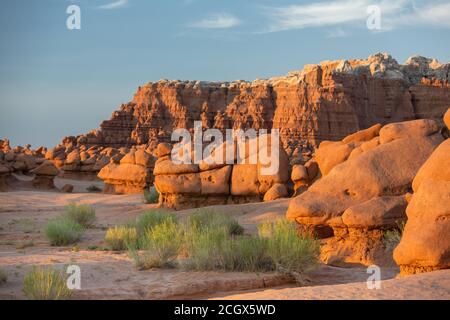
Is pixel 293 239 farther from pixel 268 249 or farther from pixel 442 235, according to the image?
pixel 442 235

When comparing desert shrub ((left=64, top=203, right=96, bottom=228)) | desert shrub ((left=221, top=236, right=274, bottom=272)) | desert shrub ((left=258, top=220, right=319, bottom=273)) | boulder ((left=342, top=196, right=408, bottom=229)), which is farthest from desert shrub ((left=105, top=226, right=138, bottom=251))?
desert shrub ((left=64, top=203, right=96, bottom=228))

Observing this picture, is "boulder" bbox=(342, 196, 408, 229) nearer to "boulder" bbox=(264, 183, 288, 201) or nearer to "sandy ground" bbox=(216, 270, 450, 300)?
"sandy ground" bbox=(216, 270, 450, 300)

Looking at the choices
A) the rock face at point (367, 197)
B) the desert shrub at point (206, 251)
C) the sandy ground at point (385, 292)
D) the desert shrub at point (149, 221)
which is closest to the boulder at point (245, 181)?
the desert shrub at point (149, 221)

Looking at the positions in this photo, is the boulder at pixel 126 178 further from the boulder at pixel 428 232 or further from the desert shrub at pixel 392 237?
the boulder at pixel 428 232

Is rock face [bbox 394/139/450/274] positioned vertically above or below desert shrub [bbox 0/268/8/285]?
above

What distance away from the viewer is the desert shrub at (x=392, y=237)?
1076 centimetres

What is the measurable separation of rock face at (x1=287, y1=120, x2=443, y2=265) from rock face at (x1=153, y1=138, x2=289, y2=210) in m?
6.87

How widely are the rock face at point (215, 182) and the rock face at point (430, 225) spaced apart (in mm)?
10913

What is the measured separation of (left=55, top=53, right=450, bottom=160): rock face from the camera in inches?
2997

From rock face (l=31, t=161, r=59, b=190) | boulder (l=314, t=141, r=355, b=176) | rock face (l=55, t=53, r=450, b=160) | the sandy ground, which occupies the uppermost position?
rock face (l=55, t=53, r=450, b=160)

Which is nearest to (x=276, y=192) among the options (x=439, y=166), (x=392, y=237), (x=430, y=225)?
(x=392, y=237)

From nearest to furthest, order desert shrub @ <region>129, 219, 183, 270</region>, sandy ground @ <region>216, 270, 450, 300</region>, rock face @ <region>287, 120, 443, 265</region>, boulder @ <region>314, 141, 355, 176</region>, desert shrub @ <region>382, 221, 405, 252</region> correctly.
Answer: sandy ground @ <region>216, 270, 450, 300</region> → desert shrub @ <region>129, 219, 183, 270</region> → desert shrub @ <region>382, 221, 405, 252</region> → rock face @ <region>287, 120, 443, 265</region> → boulder @ <region>314, 141, 355, 176</region>

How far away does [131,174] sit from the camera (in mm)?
29234
